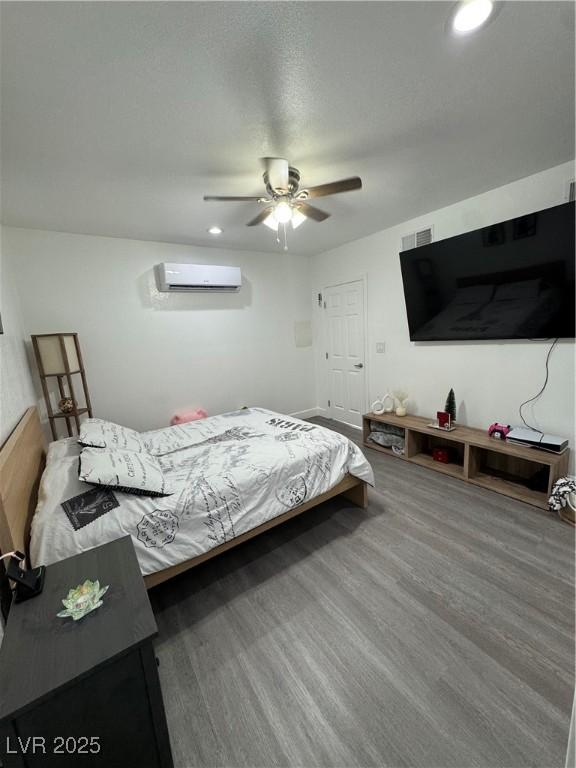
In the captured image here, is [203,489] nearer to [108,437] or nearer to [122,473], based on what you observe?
[122,473]

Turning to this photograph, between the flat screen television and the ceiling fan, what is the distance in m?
1.36

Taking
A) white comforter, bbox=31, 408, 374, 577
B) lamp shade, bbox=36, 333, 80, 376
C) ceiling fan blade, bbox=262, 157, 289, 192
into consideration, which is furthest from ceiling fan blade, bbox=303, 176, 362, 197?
lamp shade, bbox=36, 333, 80, 376

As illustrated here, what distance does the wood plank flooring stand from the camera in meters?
1.14

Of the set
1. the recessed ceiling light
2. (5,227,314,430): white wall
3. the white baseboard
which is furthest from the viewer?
the white baseboard

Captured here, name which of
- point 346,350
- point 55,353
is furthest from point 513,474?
point 55,353

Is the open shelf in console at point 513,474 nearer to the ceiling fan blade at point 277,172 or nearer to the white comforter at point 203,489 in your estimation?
the white comforter at point 203,489

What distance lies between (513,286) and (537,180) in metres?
0.82

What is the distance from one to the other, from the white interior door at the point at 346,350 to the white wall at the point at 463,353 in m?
0.15

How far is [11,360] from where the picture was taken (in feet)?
6.88

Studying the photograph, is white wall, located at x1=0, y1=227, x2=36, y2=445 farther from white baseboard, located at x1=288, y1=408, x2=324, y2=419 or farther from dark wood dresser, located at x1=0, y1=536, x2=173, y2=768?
white baseboard, located at x1=288, y1=408, x2=324, y2=419

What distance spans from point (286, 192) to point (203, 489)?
1.95 meters

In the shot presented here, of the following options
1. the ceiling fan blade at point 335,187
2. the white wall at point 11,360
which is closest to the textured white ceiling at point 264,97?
the ceiling fan blade at point 335,187

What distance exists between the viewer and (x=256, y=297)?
4332 mm

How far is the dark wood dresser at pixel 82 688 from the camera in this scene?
2.52 ft
